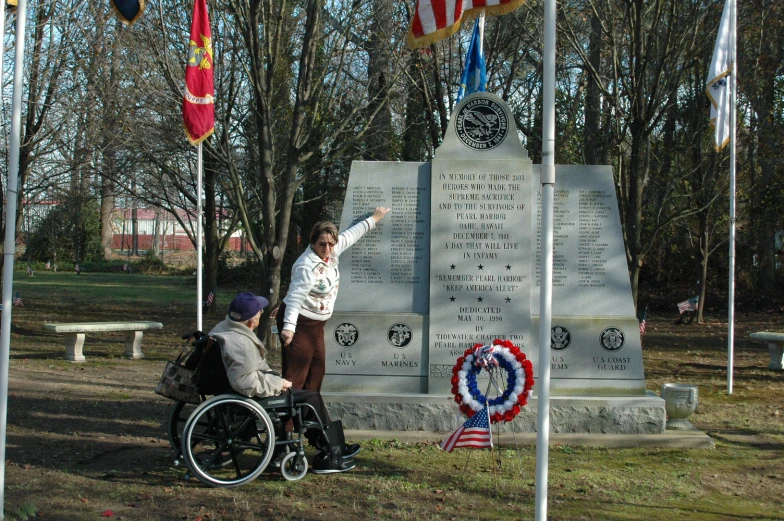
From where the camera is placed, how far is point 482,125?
8.12m

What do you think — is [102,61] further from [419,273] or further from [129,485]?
[129,485]

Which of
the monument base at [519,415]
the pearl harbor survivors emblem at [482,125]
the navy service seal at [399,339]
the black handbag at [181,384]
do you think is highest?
the pearl harbor survivors emblem at [482,125]

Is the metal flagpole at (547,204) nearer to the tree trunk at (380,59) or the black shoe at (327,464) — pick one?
the black shoe at (327,464)

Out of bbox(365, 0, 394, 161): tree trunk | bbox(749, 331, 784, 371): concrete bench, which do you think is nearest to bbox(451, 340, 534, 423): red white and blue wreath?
bbox(365, 0, 394, 161): tree trunk

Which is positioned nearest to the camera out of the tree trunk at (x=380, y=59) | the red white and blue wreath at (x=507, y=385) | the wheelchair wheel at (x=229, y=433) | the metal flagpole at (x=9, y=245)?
the metal flagpole at (x=9, y=245)

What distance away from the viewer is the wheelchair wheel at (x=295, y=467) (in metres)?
6.30

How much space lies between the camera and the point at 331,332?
8.17 metres

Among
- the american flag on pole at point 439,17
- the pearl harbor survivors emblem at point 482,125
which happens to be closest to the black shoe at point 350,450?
the pearl harbor survivors emblem at point 482,125

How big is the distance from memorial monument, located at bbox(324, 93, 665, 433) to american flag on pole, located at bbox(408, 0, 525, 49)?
0.85 meters

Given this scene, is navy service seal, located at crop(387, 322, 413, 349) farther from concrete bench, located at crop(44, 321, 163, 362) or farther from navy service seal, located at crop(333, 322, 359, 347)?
concrete bench, located at crop(44, 321, 163, 362)

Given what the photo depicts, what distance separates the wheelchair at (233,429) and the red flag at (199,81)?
4.85m

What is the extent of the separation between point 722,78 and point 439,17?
585 centimetres

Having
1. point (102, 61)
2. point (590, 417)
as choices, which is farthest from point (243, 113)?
point (590, 417)

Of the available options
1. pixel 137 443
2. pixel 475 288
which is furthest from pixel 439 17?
pixel 137 443
